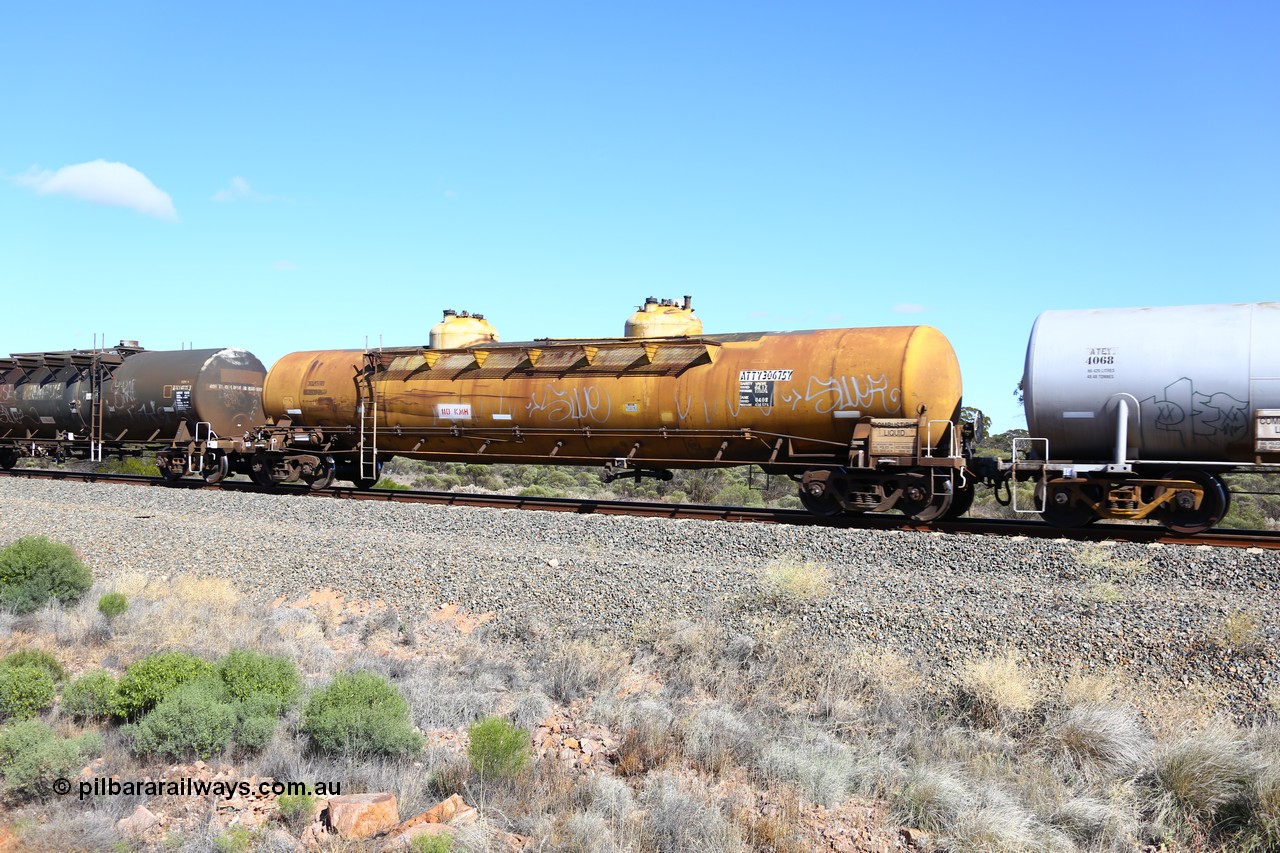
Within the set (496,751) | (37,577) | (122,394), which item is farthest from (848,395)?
(122,394)

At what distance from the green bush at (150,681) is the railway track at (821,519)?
9.08m

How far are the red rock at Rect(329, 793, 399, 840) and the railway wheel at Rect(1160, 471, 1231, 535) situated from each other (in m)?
11.5

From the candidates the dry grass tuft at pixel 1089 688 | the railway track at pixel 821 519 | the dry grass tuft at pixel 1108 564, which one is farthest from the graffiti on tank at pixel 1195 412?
the dry grass tuft at pixel 1089 688

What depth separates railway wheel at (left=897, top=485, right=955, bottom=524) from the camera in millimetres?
14922

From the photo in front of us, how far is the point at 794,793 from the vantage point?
6.54 m

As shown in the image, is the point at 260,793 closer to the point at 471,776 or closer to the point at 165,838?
the point at 165,838

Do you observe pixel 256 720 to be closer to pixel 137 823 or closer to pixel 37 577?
pixel 137 823

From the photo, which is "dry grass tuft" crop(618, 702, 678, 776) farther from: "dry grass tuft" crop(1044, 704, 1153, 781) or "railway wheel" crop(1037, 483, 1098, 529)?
"railway wheel" crop(1037, 483, 1098, 529)

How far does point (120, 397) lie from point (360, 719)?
21.3 m

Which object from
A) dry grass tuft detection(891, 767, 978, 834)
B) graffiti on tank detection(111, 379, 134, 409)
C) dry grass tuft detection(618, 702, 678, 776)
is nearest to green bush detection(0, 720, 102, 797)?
dry grass tuft detection(618, 702, 678, 776)

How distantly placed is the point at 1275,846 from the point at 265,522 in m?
15.1

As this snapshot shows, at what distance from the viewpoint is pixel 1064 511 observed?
46.8 feet

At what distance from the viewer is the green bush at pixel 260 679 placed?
7980 millimetres

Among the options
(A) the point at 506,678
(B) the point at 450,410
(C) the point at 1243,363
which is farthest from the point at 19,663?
(C) the point at 1243,363
